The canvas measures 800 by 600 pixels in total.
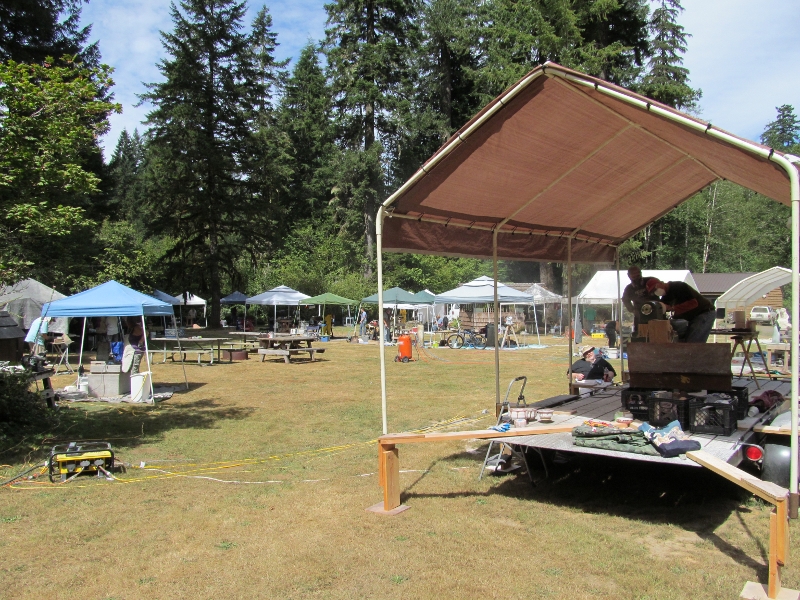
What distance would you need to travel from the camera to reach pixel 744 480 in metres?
3.88

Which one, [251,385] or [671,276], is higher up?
[671,276]

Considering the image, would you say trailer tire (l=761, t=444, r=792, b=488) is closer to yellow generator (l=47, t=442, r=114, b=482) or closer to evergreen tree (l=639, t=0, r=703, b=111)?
yellow generator (l=47, t=442, r=114, b=482)

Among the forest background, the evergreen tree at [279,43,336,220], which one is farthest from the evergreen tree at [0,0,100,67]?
the evergreen tree at [279,43,336,220]

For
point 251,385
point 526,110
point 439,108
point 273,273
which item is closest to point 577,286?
point 439,108

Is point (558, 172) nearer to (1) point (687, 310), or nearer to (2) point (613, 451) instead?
(1) point (687, 310)

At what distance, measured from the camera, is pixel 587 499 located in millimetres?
5629

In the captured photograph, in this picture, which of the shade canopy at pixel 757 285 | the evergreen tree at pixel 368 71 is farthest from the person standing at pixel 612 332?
the evergreen tree at pixel 368 71

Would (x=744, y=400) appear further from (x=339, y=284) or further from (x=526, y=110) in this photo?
(x=339, y=284)

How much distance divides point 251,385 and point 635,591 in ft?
37.7

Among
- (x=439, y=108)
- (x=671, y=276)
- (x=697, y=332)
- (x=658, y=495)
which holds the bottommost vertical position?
(x=658, y=495)

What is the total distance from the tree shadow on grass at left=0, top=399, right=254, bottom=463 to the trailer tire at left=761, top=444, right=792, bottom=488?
23.9 feet

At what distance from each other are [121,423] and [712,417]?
27.8 feet

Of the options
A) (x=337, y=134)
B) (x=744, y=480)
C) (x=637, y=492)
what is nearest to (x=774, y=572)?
(x=744, y=480)

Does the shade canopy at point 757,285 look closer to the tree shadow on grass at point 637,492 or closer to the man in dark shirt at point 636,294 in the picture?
the man in dark shirt at point 636,294
